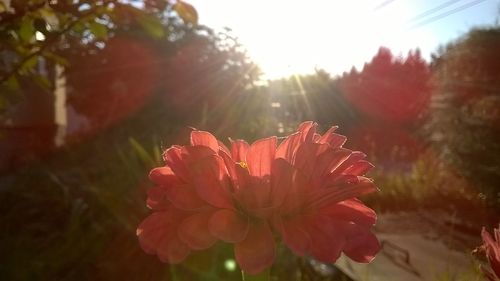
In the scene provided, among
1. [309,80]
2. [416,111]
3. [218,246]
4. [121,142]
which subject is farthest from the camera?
[309,80]

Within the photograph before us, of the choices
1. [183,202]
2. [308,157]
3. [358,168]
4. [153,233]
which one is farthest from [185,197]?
[358,168]

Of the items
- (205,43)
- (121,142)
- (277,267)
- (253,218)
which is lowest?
(121,142)

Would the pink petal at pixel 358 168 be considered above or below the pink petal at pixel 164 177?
above

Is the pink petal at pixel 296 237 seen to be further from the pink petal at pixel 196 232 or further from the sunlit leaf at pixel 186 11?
the sunlit leaf at pixel 186 11

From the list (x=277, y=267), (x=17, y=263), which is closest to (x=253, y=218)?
(x=277, y=267)

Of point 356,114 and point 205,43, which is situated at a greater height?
point 205,43

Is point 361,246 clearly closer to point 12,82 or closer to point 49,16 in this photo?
point 12,82

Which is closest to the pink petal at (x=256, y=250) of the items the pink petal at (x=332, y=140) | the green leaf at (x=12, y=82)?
the pink petal at (x=332, y=140)

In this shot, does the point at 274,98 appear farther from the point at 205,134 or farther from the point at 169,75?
the point at 205,134
